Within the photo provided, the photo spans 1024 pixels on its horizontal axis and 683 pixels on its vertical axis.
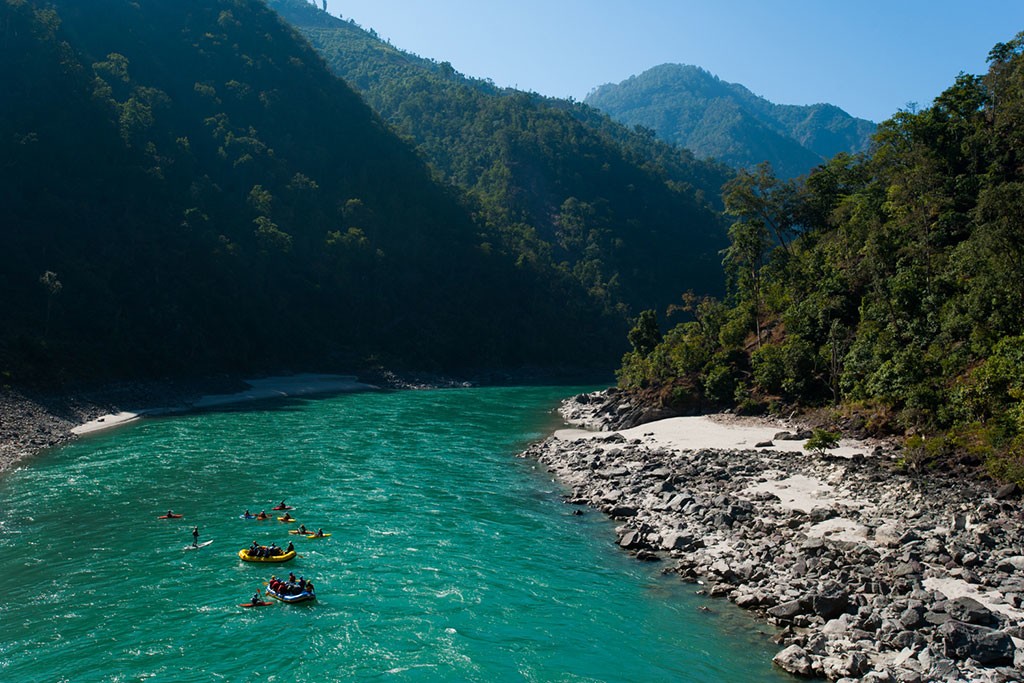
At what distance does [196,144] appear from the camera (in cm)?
12488

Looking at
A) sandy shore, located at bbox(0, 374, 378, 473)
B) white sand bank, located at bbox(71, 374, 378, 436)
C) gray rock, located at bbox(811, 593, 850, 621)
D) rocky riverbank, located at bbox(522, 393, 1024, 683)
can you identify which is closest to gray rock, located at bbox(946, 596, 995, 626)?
rocky riverbank, located at bbox(522, 393, 1024, 683)

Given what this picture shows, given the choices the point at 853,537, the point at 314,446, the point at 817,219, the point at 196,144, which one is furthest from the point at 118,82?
the point at 853,537

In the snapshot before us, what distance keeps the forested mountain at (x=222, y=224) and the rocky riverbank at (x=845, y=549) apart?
187 feet

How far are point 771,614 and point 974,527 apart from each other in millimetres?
8817

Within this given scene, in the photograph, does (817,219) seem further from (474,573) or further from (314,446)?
(474,573)

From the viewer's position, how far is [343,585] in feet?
80.0

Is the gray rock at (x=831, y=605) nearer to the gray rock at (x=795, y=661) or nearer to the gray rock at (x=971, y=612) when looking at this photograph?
the gray rock at (x=795, y=661)

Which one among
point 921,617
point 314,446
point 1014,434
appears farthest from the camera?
point 314,446

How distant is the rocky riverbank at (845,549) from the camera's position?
A: 58.3 feet

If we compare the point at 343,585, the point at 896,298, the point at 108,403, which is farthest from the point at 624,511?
the point at 108,403

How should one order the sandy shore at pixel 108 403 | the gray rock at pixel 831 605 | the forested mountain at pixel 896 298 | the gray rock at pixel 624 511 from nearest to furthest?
the gray rock at pixel 831 605 < the gray rock at pixel 624 511 < the forested mountain at pixel 896 298 < the sandy shore at pixel 108 403

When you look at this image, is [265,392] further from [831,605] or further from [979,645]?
[979,645]

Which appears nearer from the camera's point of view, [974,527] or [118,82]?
[974,527]

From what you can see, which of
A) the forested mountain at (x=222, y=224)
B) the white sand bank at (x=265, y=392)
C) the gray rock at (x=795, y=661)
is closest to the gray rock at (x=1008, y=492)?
the gray rock at (x=795, y=661)
